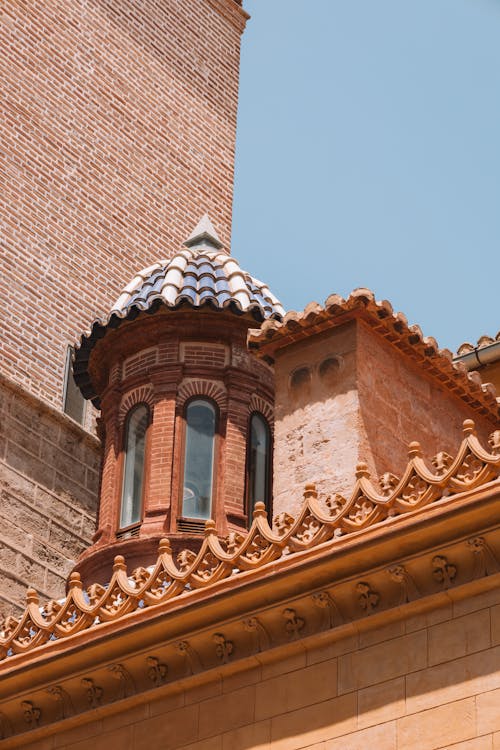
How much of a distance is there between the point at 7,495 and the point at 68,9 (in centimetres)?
868

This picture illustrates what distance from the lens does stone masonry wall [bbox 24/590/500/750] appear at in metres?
11.8

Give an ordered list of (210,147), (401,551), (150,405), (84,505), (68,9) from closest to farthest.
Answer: (401,551) → (150,405) → (84,505) → (68,9) → (210,147)

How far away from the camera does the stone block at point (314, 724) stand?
12.4 m

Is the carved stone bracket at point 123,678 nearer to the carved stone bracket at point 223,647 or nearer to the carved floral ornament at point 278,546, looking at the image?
the carved floral ornament at point 278,546

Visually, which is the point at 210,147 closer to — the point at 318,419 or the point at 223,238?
the point at 223,238

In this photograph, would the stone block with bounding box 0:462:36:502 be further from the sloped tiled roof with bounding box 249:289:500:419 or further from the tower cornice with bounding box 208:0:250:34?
the tower cornice with bounding box 208:0:250:34

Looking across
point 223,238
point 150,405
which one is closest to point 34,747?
point 150,405

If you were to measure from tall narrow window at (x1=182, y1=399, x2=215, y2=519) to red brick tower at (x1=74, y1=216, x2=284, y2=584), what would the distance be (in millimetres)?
11

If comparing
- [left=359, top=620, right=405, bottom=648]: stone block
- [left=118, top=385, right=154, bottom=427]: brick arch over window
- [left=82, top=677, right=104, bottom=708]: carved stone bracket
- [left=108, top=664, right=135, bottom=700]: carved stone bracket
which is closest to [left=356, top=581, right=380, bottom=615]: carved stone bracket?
[left=359, top=620, right=405, bottom=648]: stone block

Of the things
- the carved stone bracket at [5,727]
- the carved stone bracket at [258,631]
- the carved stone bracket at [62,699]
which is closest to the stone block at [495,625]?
the carved stone bracket at [258,631]

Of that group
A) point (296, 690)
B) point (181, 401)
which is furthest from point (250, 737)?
point (181, 401)

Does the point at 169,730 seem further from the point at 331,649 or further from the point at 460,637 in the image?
the point at 460,637

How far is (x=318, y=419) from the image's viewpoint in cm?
1591

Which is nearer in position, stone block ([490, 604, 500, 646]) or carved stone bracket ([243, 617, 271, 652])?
stone block ([490, 604, 500, 646])
